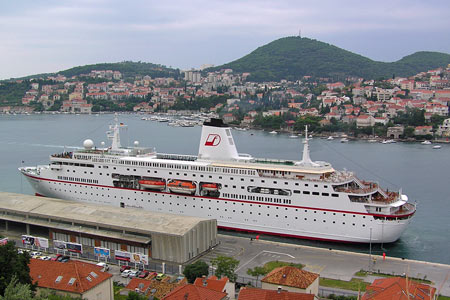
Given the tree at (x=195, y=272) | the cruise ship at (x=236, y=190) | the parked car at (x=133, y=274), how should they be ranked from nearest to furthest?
the tree at (x=195, y=272) < the parked car at (x=133, y=274) < the cruise ship at (x=236, y=190)

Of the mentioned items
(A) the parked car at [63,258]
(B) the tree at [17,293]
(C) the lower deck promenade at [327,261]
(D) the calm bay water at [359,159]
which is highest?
(B) the tree at [17,293]

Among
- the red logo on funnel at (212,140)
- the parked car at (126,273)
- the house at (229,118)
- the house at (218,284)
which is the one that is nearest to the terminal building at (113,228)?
the parked car at (126,273)

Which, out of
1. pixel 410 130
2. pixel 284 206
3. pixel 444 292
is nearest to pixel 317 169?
pixel 284 206

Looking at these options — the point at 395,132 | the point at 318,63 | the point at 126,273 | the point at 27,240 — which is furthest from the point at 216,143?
the point at 318,63

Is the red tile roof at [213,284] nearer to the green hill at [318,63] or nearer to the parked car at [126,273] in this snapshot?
the parked car at [126,273]

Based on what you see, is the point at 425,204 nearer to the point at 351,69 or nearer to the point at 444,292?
the point at 444,292

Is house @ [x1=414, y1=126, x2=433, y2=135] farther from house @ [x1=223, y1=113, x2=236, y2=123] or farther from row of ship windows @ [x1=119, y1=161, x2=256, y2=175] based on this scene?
row of ship windows @ [x1=119, y1=161, x2=256, y2=175]
